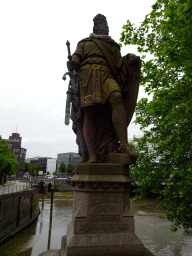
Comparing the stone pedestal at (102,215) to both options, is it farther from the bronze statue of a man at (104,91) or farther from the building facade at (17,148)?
the building facade at (17,148)

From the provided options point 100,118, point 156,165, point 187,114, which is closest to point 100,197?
point 100,118

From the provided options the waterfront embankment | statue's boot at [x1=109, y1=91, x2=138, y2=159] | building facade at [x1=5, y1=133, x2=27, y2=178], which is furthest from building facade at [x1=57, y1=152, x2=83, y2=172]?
statue's boot at [x1=109, y1=91, x2=138, y2=159]

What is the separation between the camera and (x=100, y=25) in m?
4.28

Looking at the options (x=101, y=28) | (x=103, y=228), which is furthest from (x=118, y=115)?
(x=101, y=28)

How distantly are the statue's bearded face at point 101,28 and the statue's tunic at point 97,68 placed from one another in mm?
251

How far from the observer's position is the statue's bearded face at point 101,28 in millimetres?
4258

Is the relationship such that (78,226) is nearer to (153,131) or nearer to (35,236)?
(153,131)

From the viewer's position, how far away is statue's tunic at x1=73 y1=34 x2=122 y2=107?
145 inches

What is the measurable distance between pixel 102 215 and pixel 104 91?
198cm

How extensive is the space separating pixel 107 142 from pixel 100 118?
0.47 metres

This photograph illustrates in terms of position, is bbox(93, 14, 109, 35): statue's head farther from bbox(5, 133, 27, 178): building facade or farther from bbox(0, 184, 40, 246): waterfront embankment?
bbox(5, 133, 27, 178): building facade

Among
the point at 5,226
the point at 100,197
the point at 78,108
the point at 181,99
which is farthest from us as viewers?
the point at 5,226

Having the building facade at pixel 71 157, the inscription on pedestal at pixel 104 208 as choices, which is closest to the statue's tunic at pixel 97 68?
the inscription on pedestal at pixel 104 208

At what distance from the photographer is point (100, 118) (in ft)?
13.0
